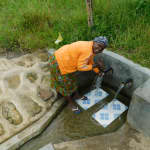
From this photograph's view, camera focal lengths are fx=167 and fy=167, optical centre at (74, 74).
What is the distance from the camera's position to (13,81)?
360 centimetres

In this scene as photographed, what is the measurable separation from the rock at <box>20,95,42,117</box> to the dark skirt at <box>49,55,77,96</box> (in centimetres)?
52

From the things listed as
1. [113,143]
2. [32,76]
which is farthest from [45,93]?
[113,143]

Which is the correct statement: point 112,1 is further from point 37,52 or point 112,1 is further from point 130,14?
point 37,52

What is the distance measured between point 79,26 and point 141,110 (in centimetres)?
274

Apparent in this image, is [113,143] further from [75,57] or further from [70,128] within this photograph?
[75,57]

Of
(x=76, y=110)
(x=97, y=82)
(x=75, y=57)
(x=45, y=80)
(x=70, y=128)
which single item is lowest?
(x=70, y=128)

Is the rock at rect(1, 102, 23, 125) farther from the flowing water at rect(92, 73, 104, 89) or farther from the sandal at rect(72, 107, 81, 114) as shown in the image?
the flowing water at rect(92, 73, 104, 89)

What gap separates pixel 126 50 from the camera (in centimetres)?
368

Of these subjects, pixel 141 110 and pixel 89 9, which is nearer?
pixel 141 110

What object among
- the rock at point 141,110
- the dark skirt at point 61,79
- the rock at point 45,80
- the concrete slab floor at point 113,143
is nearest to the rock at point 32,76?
the rock at point 45,80

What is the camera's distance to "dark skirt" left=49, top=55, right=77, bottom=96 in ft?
A: 9.34

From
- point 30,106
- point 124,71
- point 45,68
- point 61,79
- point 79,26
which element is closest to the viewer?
point 61,79

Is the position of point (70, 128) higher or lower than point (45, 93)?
lower

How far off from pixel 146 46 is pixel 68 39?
5.98 ft
